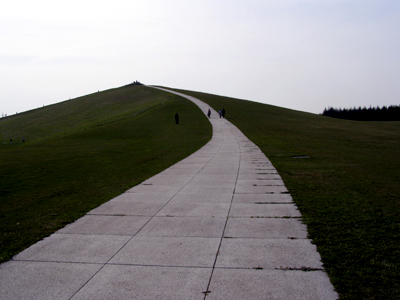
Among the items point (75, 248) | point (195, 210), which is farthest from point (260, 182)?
point (75, 248)

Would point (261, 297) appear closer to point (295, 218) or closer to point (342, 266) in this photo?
point (342, 266)

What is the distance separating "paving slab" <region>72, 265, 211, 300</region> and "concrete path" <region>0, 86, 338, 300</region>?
1cm

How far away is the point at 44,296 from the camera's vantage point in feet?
13.4

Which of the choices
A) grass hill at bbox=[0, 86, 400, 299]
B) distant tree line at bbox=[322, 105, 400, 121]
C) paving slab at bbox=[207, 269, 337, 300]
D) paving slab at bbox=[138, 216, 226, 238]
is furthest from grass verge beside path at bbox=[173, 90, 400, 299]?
distant tree line at bbox=[322, 105, 400, 121]

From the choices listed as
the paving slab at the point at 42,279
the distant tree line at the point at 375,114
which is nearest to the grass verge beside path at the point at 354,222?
the paving slab at the point at 42,279

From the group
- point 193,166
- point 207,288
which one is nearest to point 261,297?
point 207,288

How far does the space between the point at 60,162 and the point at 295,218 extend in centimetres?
1359

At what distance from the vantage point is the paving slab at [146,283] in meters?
4.04

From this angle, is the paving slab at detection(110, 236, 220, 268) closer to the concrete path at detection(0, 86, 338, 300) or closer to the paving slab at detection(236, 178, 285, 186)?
the concrete path at detection(0, 86, 338, 300)

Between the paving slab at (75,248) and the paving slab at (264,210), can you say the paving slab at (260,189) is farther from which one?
the paving slab at (75,248)

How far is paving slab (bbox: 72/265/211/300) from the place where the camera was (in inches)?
159

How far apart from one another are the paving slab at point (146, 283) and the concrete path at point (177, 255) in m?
0.01

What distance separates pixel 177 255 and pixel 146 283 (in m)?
0.92

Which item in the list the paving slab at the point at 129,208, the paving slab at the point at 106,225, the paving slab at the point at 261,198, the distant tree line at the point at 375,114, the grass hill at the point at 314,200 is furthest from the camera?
the distant tree line at the point at 375,114
